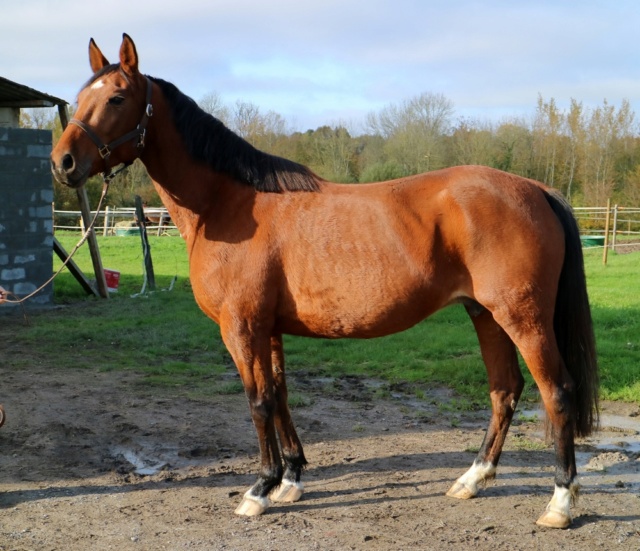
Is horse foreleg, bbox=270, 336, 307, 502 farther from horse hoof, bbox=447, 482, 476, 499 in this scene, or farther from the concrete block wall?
the concrete block wall

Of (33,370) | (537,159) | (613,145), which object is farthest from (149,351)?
(613,145)

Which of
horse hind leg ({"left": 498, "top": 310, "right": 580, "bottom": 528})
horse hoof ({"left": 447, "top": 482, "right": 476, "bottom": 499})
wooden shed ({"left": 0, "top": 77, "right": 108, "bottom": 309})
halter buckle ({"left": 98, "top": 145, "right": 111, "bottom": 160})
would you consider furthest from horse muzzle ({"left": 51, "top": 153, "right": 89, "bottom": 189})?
wooden shed ({"left": 0, "top": 77, "right": 108, "bottom": 309})

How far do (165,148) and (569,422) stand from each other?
9.30 feet

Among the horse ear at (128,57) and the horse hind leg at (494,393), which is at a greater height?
the horse ear at (128,57)

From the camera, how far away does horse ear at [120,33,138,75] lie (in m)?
3.80

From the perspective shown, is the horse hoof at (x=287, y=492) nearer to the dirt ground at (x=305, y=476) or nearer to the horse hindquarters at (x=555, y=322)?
the dirt ground at (x=305, y=476)

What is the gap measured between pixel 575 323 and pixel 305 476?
79.8 inches

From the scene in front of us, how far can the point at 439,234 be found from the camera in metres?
3.73

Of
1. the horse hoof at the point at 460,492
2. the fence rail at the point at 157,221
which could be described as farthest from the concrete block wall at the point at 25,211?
the fence rail at the point at 157,221

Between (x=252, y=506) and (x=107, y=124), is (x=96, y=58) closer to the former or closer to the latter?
(x=107, y=124)

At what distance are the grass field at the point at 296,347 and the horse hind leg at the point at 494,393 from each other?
1928 millimetres

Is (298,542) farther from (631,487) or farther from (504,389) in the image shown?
(631,487)

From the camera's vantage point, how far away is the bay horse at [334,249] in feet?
12.1

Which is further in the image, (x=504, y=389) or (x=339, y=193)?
(x=504, y=389)
